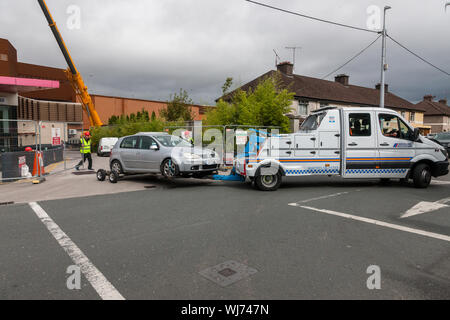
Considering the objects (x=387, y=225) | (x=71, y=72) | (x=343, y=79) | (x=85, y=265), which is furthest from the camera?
(x=343, y=79)

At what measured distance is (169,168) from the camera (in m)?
9.71

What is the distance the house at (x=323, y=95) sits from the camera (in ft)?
106

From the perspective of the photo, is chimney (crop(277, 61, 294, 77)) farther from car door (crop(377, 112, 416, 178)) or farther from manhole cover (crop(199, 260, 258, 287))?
manhole cover (crop(199, 260, 258, 287))

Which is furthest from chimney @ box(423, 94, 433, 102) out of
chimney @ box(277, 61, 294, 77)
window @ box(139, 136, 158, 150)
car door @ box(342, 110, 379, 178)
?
window @ box(139, 136, 158, 150)

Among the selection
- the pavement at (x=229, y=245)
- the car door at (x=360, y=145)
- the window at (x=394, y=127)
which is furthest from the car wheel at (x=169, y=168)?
the window at (x=394, y=127)

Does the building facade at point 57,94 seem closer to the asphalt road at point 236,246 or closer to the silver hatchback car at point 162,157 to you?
the silver hatchback car at point 162,157

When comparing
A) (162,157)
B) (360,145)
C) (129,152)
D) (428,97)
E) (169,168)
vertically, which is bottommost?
(169,168)

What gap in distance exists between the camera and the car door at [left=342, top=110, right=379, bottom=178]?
8.80 meters

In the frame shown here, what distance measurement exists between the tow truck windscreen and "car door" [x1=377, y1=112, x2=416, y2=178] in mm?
1651

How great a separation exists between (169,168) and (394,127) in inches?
266

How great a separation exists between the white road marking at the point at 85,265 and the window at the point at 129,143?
5.11 m

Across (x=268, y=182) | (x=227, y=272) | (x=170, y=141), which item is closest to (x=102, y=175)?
(x=170, y=141)

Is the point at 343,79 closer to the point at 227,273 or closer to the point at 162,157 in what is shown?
the point at 162,157
